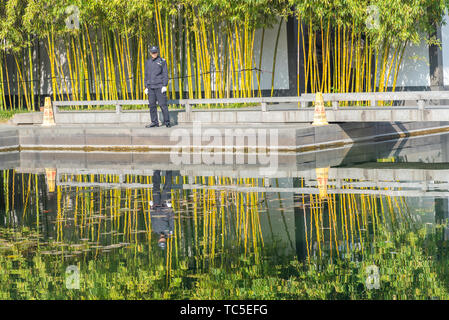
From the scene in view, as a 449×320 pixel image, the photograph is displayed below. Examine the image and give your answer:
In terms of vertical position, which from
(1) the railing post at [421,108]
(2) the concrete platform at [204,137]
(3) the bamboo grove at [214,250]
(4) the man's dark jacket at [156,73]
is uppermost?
(4) the man's dark jacket at [156,73]

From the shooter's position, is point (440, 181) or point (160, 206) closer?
point (160, 206)

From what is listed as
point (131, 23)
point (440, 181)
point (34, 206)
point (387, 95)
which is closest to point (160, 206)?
point (34, 206)

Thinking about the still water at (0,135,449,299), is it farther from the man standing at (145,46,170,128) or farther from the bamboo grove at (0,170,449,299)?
the man standing at (145,46,170,128)

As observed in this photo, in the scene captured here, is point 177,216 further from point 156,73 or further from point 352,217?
point 156,73

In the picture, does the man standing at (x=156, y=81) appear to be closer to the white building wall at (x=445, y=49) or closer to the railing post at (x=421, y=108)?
the railing post at (x=421, y=108)

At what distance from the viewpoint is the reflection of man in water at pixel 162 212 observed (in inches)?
321

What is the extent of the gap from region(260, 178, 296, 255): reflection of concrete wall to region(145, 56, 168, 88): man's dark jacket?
21.1ft

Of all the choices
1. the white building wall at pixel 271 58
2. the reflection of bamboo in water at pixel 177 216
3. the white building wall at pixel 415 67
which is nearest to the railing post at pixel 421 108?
the reflection of bamboo in water at pixel 177 216

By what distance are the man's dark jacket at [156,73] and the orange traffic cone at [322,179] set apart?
183 inches

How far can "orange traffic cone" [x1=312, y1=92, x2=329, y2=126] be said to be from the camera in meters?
16.4

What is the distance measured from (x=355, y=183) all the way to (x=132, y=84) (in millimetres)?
10602

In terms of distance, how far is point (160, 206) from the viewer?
9828 millimetres
